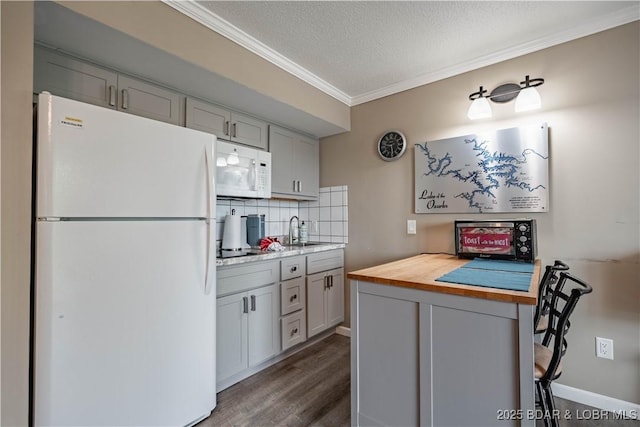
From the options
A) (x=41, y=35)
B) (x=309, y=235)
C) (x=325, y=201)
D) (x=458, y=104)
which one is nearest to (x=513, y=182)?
(x=458, y=104)

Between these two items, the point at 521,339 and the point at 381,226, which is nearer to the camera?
the point at 521,339

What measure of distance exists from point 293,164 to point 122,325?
1943mm

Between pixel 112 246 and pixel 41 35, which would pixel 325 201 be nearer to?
pixel 112 246

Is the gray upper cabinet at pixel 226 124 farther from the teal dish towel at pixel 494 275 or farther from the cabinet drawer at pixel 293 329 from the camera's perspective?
the teal dish towel at pixel 494 275

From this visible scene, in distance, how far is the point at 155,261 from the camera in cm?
140

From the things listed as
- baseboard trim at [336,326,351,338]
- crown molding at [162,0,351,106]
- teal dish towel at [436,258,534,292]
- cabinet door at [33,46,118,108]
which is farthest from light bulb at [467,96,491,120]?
cabinet door at [33,46,118,108]

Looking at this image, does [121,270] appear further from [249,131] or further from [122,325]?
[249,131]

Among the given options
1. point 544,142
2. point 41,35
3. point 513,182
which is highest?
point 41,35

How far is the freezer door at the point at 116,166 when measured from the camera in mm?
1150

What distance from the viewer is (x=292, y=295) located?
7.95 ft

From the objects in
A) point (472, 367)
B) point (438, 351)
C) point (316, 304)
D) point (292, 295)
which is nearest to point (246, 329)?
point (292, 295)

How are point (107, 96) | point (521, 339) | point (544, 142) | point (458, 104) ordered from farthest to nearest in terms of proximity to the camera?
point (458, 104) < point (544, 142) < point (107, 96) < point (521, 339)

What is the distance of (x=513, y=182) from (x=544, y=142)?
0.30 metres

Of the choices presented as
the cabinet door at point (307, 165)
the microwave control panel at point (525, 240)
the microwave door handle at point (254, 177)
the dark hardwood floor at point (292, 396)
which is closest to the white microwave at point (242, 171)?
the microwave door handle at point (254, 177)
